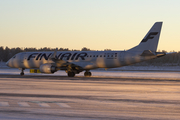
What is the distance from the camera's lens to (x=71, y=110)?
11.4 meters

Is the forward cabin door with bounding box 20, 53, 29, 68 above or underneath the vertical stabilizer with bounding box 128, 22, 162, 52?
underneath

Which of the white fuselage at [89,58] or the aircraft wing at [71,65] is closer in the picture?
the white fuselage at [89,58]

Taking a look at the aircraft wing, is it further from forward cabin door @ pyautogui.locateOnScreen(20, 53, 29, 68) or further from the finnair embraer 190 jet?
forward cabin door @ pyautogui.locateOnScreen(20, 53, 29, 68)

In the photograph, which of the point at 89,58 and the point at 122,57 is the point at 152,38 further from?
the point at 89,58

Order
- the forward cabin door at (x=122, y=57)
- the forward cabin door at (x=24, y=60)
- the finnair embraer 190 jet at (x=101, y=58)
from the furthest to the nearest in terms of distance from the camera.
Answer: the forward cabin door at (x=24, y=60) → the forward cabin door at (x=122, y=57) → the finnair embraer 190 jet at (x=101, y=58)

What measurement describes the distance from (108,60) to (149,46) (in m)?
5.42

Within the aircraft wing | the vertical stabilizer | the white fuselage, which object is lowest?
A: the aircraft wing

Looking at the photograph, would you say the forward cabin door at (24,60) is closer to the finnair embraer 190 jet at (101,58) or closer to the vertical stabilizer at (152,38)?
the finnair embraer 190 jet at (101,58)

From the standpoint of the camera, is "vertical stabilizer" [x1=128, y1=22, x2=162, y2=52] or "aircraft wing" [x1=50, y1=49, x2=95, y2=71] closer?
"vertical stabilizer" [x1=128, y1=22, x2=162, y2=52]

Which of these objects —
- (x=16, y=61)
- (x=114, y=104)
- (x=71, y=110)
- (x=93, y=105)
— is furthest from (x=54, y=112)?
(x=16, y=61)

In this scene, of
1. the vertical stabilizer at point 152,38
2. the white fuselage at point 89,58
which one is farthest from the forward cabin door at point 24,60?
the vertical stabilizer at point 152,38

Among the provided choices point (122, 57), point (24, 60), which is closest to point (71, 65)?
point (122, 57)

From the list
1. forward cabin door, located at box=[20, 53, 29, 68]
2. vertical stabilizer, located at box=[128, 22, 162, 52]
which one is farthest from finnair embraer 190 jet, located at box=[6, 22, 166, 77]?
forward cabin door, located at box=[20, 53, 29, 68]

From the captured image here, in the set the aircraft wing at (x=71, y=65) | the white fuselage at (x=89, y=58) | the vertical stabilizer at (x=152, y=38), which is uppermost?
the vertical stabilizer at (x=152, y=38)
